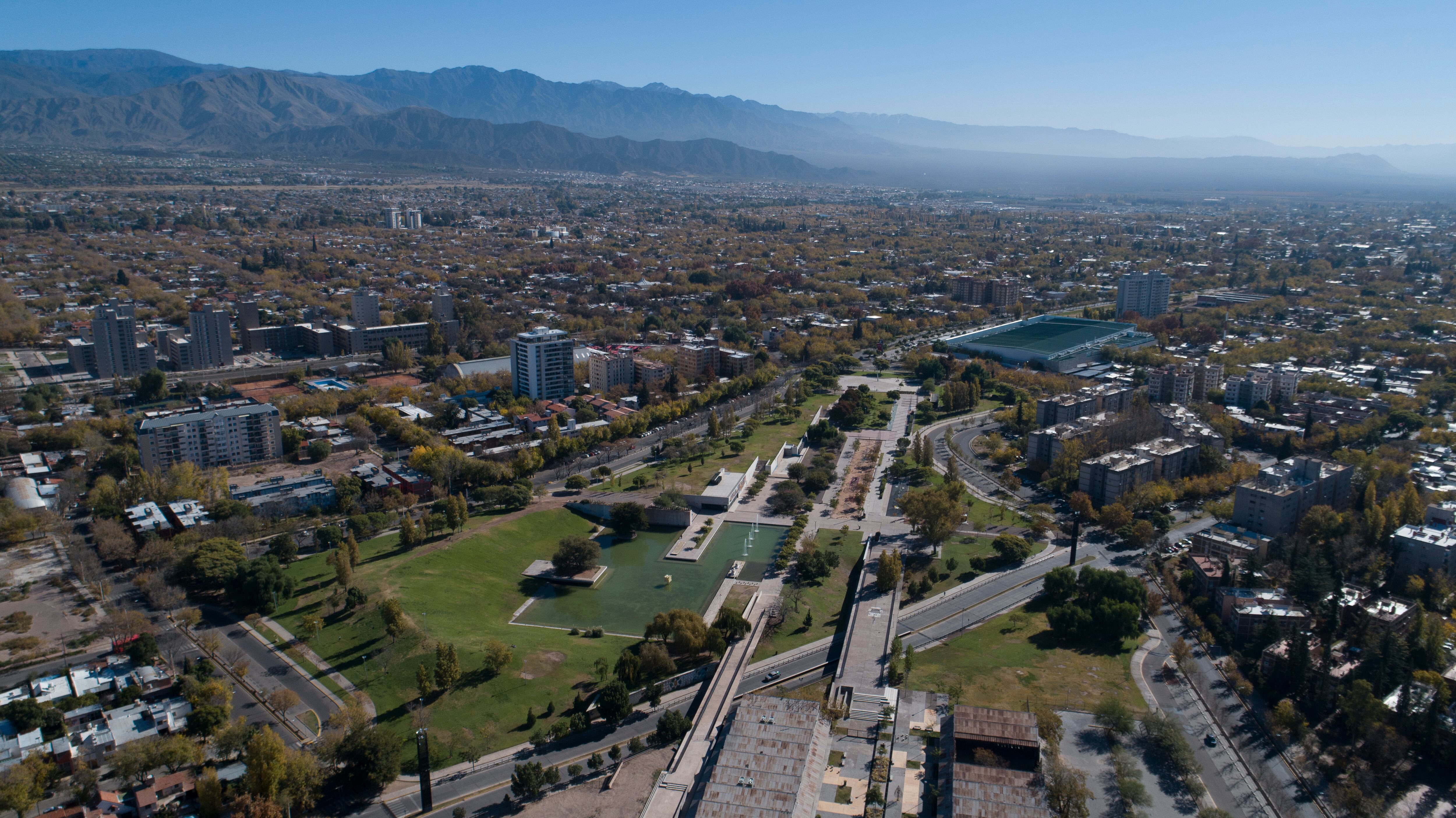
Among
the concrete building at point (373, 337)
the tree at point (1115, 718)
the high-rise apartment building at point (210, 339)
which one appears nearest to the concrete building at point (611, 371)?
the concrete building at point (373, 337)

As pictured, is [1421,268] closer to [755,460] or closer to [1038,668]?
[755,460]

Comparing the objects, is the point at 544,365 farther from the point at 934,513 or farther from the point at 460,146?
the point at 460,146

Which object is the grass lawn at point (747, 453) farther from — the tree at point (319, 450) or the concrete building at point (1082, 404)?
the tree at point (319, 450)

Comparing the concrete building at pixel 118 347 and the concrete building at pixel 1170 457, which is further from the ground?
the concrete building at pixel 118 347

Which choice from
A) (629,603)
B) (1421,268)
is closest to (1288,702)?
(629,603)

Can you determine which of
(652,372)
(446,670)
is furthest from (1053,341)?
(446,670)

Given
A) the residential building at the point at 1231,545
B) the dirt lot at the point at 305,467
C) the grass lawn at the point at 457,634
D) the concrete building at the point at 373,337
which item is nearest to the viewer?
the grass lawn at the point at 457,634
